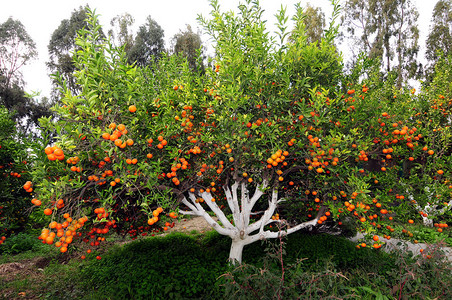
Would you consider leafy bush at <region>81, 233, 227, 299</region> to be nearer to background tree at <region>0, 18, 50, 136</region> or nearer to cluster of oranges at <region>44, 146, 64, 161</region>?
cluster of oranges at <region>44, 146, 64, 161</region>

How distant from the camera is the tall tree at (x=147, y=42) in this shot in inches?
933

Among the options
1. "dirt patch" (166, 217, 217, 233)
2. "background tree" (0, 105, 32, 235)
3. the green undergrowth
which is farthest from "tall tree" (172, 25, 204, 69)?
the green undergrowth

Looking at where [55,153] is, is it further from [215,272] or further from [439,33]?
[439,33]

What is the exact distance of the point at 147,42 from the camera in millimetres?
24359

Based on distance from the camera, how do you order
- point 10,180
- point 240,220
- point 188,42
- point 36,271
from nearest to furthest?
point 240,220 < point 10,180 < point 36,271 < point 188,42

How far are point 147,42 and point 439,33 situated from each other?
23377 millimetres

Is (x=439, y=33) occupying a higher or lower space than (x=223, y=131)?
higher

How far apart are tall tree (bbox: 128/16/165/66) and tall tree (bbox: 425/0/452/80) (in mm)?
21341

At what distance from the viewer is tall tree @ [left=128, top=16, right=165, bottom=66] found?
23703 mm

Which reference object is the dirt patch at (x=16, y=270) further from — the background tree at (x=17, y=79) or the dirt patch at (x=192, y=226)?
the background tree at (x=17, y=79)

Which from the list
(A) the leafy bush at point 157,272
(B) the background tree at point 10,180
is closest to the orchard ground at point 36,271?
(A) the leafy bush at point 157,272

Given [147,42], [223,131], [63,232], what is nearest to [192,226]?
[223,131]

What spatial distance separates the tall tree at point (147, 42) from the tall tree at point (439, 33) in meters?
21.3

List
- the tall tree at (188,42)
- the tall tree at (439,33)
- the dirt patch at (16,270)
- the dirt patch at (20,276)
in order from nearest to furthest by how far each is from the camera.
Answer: the dirt patch at (20,276)
the dirt patch at (16,270)
the tall tree at (439,33)
the tall tree at (188,42)
